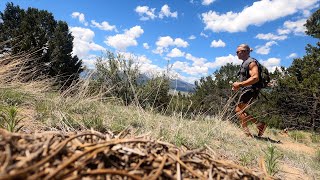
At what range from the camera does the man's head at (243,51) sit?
729cm

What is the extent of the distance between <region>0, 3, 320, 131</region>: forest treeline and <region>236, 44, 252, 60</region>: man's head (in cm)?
81

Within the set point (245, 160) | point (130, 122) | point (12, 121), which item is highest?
point (12, 121)

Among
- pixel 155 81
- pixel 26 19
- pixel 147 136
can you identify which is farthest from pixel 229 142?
pixel 26 19

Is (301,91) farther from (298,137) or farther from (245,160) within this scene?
(245,160)

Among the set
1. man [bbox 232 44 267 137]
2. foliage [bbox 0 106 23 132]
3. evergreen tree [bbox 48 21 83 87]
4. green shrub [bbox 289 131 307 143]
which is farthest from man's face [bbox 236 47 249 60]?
evergreen tree [bbox 48 21 83 87]

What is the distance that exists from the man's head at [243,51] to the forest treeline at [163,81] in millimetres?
815

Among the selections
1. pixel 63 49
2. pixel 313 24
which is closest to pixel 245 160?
pixel 313 24

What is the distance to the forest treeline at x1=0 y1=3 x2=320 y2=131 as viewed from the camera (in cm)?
777

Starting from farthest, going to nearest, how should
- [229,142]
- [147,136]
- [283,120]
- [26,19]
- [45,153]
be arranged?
[26,19] → [283,120] → [229,142] → [147,136] → [45,153]

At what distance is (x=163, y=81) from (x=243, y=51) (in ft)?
13.6

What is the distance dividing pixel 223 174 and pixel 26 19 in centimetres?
3775

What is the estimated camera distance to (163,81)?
11086 mm

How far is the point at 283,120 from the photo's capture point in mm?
15148

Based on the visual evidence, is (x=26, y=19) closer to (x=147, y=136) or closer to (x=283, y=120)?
(x=283, y=120)
